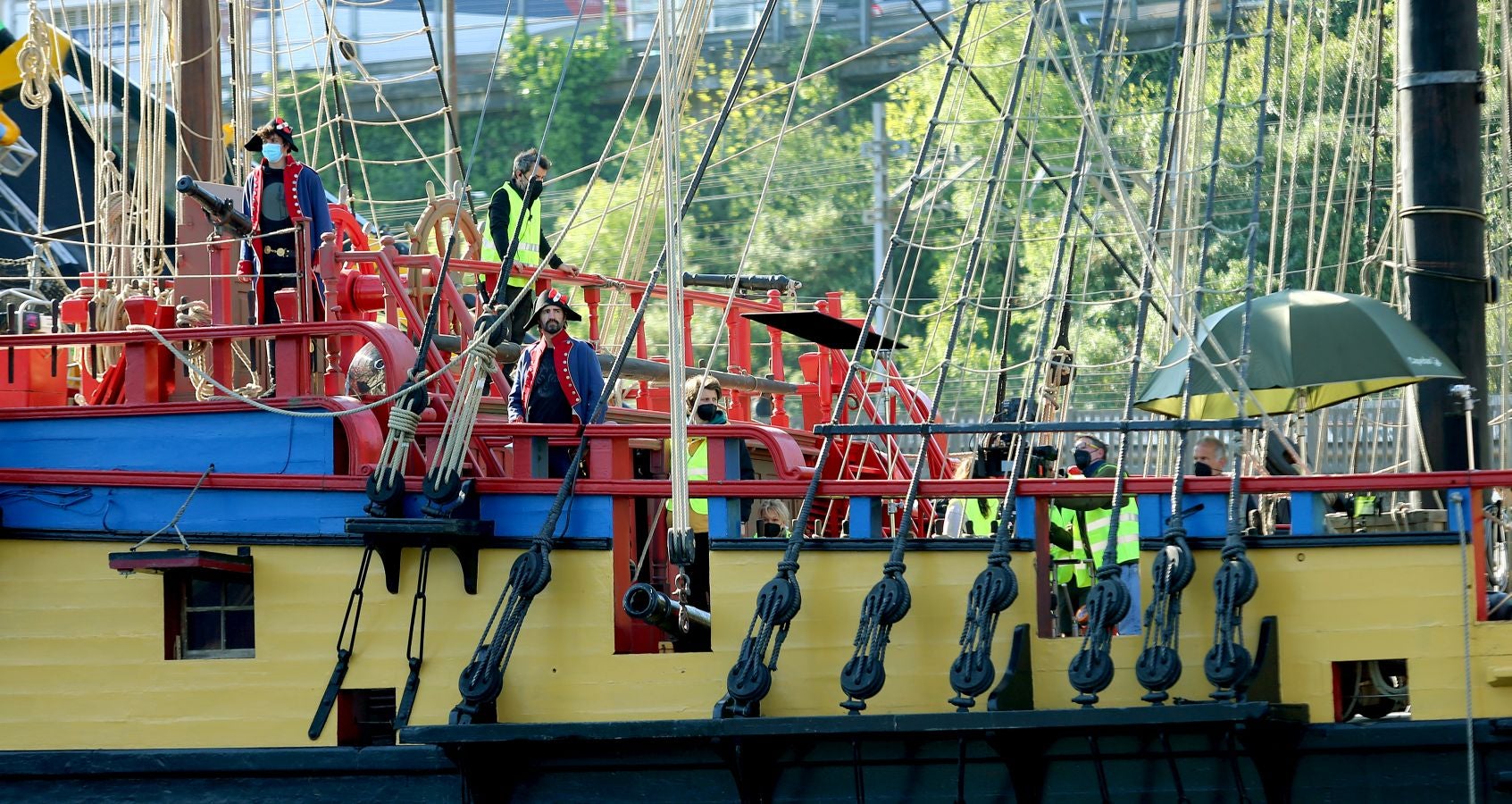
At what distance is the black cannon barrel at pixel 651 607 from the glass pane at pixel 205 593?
6.08ft

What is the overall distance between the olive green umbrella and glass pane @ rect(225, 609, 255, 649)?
414 cm

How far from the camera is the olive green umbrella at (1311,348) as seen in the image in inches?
312

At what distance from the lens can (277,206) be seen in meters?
9.68

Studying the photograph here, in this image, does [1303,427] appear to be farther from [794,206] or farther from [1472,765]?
[794,206]

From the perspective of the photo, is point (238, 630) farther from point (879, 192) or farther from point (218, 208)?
point (879, 192)

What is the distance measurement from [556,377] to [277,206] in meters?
1.85

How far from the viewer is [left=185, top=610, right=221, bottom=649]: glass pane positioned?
27.8 feet

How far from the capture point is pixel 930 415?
26.3 feet

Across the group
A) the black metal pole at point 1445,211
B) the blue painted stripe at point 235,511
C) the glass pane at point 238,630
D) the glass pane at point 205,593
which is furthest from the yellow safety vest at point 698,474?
the black metal pole at point 1445,211

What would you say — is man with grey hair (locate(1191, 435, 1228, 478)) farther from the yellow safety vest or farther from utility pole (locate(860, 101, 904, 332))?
utility pole (locate(860, 101, 904, 332))

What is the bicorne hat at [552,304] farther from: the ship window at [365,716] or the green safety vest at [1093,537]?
the green safety vest at [1093,537]

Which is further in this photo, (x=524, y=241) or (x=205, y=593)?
(x=524, y=241)

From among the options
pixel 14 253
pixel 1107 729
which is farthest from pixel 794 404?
pixel 1107 729

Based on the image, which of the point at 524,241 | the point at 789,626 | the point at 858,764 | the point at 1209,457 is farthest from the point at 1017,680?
the point at 524,241
